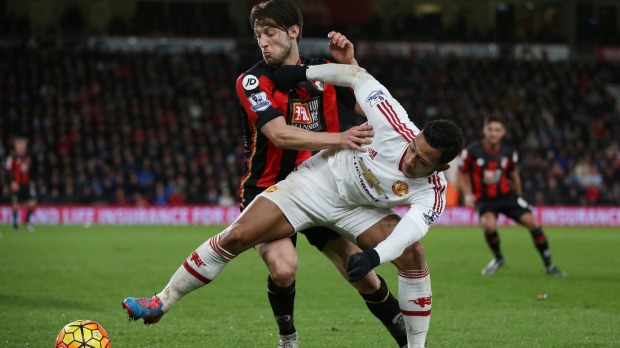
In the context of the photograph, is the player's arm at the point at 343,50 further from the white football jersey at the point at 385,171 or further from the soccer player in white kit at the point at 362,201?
the white football jersey at the point at 385,171

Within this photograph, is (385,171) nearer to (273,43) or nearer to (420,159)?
(420,159)

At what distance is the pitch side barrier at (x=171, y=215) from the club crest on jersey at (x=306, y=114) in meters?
17.3

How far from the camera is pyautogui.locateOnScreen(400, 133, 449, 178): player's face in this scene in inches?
210

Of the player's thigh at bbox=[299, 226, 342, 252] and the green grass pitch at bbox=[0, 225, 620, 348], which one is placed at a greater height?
the player's thigh at bbox=[299, 226, 342, 252]

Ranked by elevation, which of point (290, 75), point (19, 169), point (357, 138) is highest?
point (290, 75)

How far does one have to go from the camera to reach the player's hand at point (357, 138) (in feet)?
18.3

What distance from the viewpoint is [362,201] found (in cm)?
581

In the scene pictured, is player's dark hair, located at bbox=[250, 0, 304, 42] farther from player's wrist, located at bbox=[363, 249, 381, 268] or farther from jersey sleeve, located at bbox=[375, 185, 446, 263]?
player's wrist, located at bbox=[363, 249, 381, 268]

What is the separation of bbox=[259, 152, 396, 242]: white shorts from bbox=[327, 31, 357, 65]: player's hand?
931 millimetres

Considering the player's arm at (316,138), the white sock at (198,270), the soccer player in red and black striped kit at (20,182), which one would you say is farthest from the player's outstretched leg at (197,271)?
the soccer player in red and black striped kit at (20,182)

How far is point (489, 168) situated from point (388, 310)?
7.00 metres

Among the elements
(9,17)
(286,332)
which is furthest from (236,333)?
(9,17)

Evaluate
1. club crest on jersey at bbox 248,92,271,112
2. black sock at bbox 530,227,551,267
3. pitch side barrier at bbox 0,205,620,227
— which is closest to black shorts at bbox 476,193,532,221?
black sock at bbox 530,227,551,267

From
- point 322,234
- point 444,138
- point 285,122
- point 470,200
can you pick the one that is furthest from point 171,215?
point 444,138
